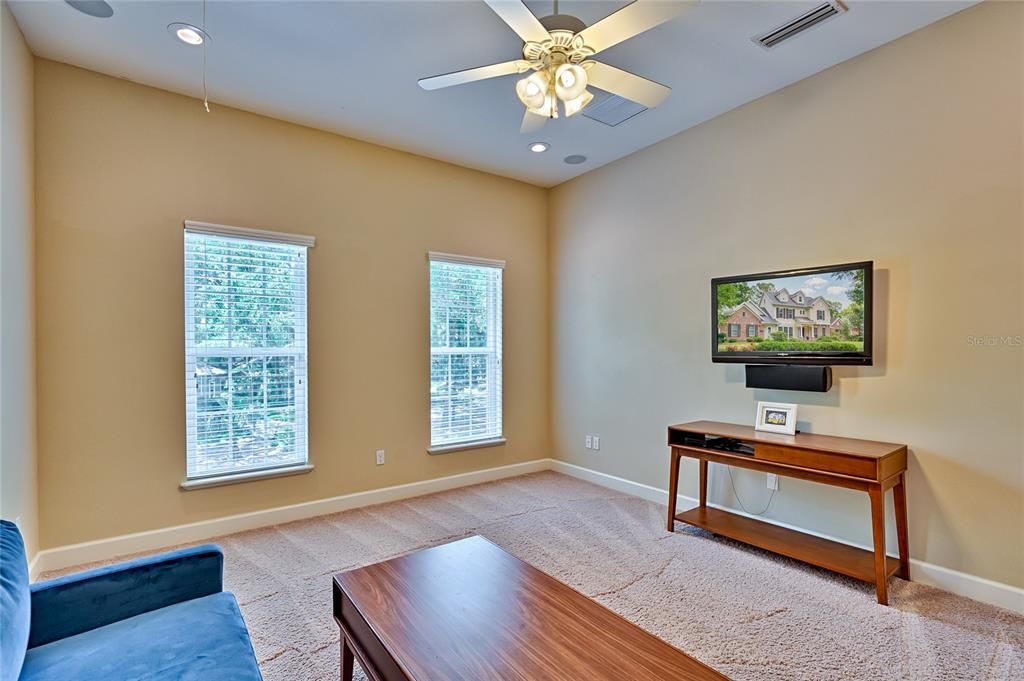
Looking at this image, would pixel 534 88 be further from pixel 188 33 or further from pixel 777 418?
pixel 777 418

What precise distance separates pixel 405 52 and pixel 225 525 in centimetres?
329

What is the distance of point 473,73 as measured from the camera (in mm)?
2184

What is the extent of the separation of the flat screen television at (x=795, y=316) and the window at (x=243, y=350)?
314 centimetres

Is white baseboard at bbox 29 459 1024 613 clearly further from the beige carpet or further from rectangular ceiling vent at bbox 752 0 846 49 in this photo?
rectangular ceiling vent at bbox 752 0 846 49

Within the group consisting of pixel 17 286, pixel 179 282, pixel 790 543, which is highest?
pixel 179 282

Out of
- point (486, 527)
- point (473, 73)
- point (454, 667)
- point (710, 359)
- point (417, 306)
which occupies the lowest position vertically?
point (486, 527)

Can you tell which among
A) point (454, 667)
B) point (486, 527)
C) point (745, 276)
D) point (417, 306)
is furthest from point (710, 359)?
point (454, 667)

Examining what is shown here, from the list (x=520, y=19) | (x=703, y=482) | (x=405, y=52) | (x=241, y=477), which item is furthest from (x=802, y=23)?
(x=241, y=477)

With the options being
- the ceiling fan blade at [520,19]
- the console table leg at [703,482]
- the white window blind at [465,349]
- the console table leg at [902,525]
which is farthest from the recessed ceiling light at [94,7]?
the console table leg at [902,525]

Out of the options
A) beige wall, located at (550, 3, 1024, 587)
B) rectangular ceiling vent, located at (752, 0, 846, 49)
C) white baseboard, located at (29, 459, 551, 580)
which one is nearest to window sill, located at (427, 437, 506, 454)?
white baseboard, located at (29, 459, 551, 580)

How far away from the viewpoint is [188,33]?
2650mm

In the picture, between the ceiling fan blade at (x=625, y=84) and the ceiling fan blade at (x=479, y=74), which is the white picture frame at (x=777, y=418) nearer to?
the ceiling fan blade at (x=625, y=84)

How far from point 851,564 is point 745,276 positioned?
1817 millimetres

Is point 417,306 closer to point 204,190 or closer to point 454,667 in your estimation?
point 204,190
